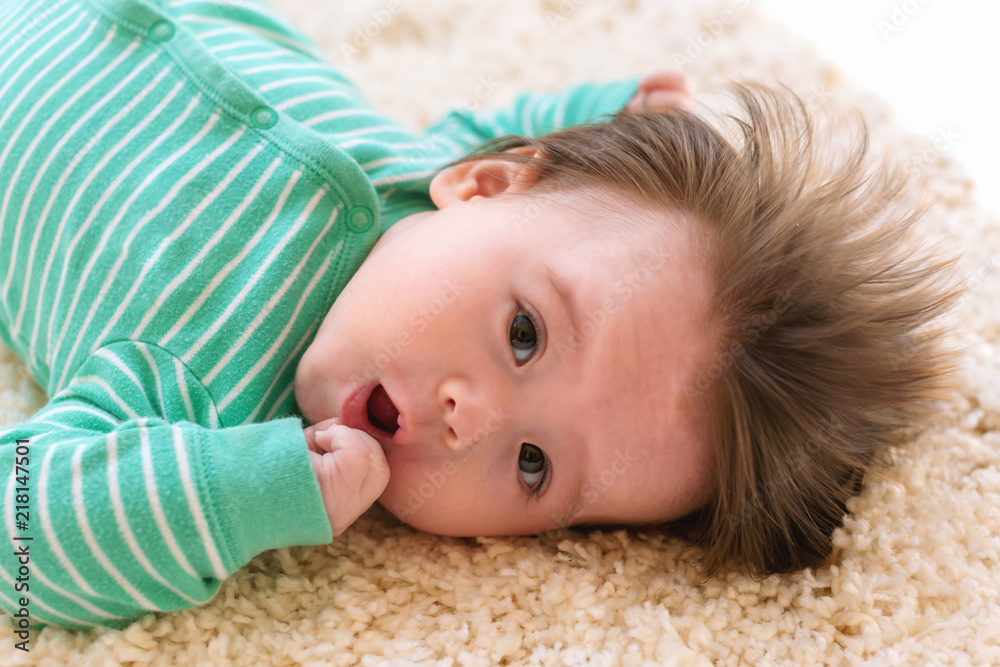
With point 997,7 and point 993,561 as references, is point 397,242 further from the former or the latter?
point 997,7

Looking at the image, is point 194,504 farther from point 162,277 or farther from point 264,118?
point 264,118

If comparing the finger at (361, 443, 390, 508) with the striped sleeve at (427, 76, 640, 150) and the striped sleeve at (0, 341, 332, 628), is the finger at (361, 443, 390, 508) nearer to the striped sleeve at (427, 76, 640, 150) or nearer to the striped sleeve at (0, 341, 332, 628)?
the striped sleeve at (0, 341, 332, 628)

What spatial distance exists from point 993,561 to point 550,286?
0.65m

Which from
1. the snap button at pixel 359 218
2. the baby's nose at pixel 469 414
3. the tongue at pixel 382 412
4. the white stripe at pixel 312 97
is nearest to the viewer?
the baby's nose at pixel 469 414

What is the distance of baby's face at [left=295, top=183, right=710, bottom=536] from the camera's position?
3.25 feet

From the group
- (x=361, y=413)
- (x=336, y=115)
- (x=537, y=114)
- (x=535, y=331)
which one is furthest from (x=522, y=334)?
(x=537, y=114)

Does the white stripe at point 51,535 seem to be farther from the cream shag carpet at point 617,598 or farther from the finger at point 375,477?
the finger at point 375,477

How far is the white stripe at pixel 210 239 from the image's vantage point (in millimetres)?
1054

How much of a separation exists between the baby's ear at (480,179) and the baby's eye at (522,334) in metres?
0.24

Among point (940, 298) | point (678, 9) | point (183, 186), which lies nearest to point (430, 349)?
point (183, 186)

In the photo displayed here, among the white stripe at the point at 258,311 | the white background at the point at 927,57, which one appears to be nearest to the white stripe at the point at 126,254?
the white stripe at the point at 258,311

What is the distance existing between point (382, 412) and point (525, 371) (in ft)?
0.69

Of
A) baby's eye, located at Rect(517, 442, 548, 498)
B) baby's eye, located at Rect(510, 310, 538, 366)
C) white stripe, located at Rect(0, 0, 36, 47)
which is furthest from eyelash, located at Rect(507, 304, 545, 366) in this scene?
white stripe, located at Rect(0, 0, 36, 47)

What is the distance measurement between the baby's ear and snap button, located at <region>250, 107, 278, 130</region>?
0.24 metres
